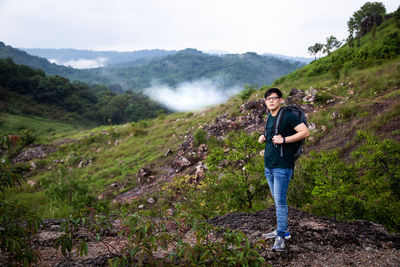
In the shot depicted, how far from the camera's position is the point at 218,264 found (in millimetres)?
1246

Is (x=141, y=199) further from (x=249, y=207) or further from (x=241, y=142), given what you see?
(x=241, y=142)

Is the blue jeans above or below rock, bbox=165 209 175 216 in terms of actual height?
above

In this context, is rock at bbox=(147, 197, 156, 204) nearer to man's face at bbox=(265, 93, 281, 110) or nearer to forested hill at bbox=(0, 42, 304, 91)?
man's face at bbox=(265, 93, 281, 110)

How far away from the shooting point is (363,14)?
26.8 m

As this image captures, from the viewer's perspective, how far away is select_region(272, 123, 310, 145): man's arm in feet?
7.03

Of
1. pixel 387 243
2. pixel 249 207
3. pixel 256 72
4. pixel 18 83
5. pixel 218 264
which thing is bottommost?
pixel 249 207

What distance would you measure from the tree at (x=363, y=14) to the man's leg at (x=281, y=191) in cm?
3221

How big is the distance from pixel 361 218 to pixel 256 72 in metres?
141

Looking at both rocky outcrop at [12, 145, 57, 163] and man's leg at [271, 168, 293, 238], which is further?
rocky outcrop at [12, 145, 57, 163]

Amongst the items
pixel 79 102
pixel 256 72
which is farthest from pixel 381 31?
pixel 256 72

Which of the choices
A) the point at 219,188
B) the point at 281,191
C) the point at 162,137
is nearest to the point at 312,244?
the point at 281,191

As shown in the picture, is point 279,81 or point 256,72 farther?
point 256,72

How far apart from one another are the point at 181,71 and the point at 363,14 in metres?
128

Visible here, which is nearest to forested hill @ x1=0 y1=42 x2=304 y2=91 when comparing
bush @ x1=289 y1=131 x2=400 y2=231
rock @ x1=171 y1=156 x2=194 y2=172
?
rock @ x1=171 y1=156 x2=194 y2=172
